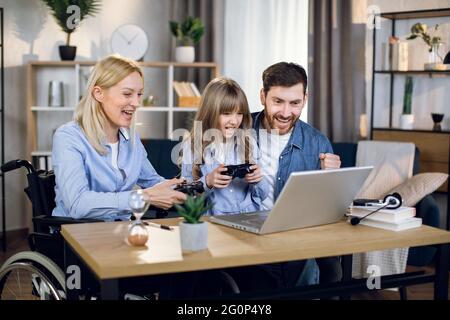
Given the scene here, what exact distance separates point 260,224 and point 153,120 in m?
4.02

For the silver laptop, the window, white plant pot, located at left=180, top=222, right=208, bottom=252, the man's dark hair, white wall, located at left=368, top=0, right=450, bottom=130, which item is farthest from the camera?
the window

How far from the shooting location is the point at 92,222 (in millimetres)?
2355

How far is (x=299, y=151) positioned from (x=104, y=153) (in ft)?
2.60

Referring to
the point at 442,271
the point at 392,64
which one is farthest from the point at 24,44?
the point at 442,271

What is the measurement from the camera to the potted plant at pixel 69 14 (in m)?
5.20

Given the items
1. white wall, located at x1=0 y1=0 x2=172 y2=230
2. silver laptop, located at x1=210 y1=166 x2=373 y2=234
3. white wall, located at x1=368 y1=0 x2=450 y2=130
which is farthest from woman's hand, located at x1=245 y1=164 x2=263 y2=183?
white wall, located at x1=0 y1=0 x2=172 y2=230

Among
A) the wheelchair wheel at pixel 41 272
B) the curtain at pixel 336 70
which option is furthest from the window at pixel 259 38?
the wheelchair wheel at pixel 41 272

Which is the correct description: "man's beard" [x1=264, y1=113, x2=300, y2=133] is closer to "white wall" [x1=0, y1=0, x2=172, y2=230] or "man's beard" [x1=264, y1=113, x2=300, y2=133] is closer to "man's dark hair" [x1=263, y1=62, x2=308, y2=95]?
"man's dark hair" [x1=263, y1=62, x2=308, y2=95]

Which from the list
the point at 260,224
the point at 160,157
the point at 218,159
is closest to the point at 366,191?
the point at 160,157

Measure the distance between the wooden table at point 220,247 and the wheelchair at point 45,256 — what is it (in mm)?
110

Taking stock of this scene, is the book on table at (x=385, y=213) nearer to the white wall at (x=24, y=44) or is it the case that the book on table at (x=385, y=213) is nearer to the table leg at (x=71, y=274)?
the table leg at (x=71, y=274)

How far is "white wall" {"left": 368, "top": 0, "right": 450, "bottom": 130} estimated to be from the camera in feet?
16.3

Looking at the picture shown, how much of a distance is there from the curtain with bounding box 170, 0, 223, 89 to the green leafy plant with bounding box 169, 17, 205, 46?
0.77ft
